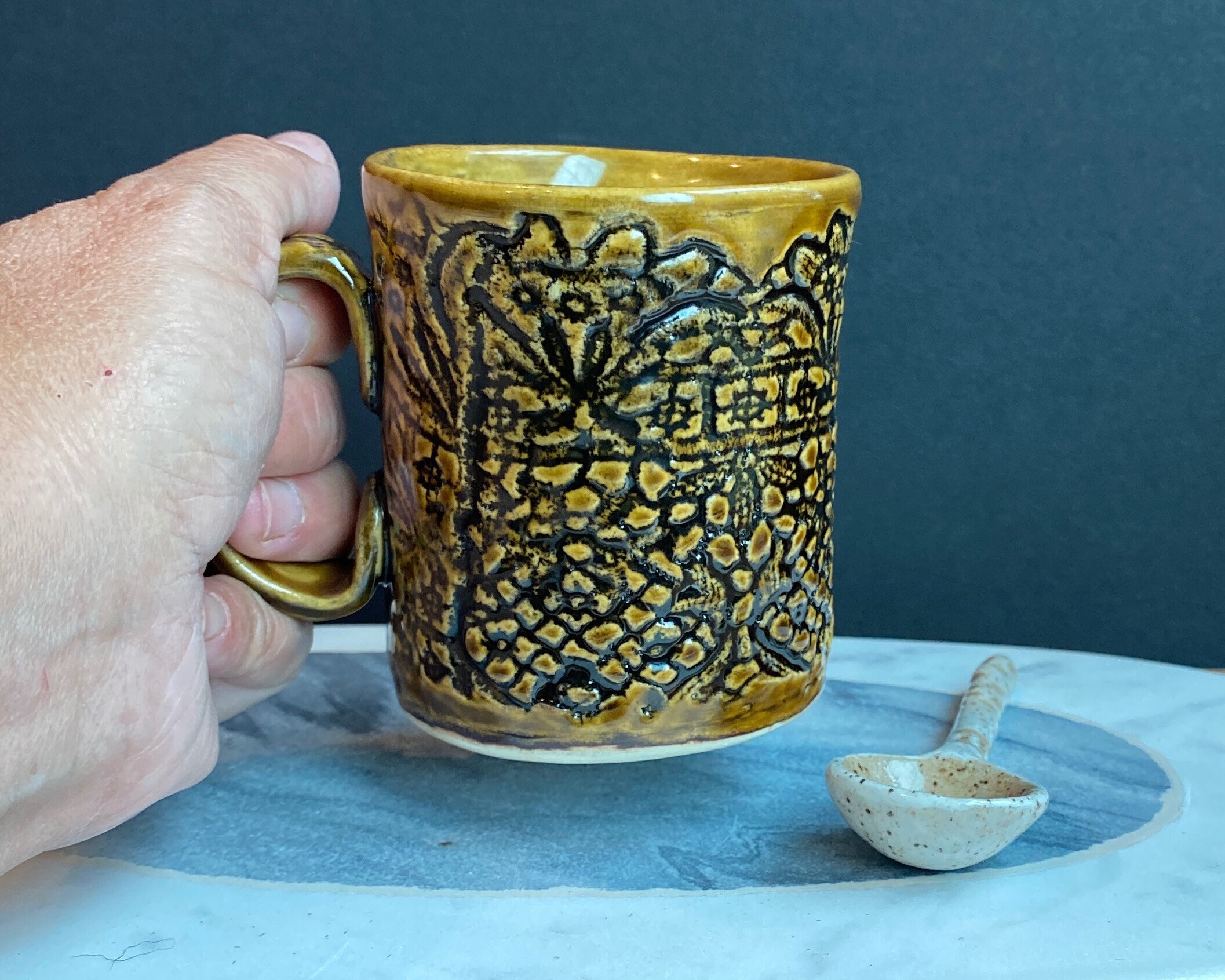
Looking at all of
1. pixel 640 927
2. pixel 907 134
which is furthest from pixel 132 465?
pixel 907 134

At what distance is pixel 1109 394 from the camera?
3.10 ft

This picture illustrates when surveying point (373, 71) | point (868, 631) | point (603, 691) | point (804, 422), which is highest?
point (373, 71)

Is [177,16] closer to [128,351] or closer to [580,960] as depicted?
[128,351]

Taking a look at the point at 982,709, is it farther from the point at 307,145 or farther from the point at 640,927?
the point at 307,145

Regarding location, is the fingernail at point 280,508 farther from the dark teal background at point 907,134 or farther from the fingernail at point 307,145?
the dark teal background at point 907,134

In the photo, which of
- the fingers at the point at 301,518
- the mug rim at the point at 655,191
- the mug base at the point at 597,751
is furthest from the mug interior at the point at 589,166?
the mug base at the point at 597,751

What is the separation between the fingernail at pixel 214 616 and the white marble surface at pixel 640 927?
0.10 metres

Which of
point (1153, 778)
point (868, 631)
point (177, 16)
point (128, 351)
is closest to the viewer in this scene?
point (128, 351)

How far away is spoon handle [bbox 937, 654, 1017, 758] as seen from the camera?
0.61 m

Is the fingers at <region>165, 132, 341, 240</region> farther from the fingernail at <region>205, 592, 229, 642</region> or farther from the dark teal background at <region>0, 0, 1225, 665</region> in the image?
the dark teal background at <region>0, 0, 1225, 665</region>

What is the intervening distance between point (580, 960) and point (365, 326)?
0.27 meters

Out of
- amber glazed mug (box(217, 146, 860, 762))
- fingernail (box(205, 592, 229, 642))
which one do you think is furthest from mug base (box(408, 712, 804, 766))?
fingernail (box(205, 592, 229, 642))

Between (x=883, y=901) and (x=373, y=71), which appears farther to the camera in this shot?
(x=373, y=71)

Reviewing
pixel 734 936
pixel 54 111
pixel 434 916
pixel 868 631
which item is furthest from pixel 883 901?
pixel 54 111
